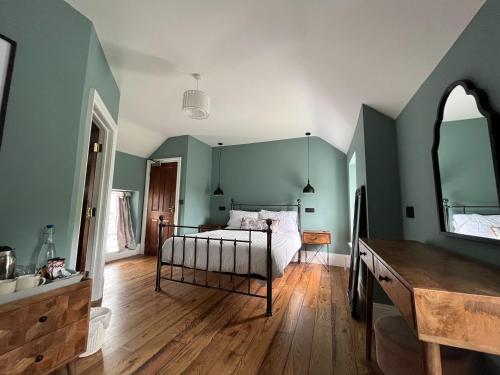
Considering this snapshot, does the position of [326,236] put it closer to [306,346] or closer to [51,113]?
[306,346]

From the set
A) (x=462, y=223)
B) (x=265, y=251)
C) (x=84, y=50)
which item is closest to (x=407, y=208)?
(x=462, y=223)

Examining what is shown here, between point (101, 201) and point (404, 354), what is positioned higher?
point (101, 201)

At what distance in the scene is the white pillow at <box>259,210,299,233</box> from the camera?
153 inches

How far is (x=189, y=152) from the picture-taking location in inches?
174

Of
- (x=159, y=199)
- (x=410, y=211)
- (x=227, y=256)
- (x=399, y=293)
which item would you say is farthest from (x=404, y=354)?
(x=159, y=199)

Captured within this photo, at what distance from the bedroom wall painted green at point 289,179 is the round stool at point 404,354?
2.85 meters

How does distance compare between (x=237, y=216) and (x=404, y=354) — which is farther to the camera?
(x=237, y=216)

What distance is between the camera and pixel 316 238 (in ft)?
12.3

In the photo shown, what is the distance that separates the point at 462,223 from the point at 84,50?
9.40 ft

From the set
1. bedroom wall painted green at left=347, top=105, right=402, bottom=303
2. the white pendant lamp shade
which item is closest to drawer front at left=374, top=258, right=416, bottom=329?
bedroom wall painted green at left=347, top=105, right=402, bottom=303

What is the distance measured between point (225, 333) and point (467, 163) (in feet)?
6.85

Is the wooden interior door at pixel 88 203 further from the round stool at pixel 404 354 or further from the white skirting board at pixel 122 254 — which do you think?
the round stool at pixel 404 354

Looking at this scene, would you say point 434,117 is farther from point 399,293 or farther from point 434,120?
point 399,293

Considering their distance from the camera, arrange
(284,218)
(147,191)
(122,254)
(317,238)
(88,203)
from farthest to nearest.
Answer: (147,191) < (122,254) < (284,218) < (317,238) < (88,203)
